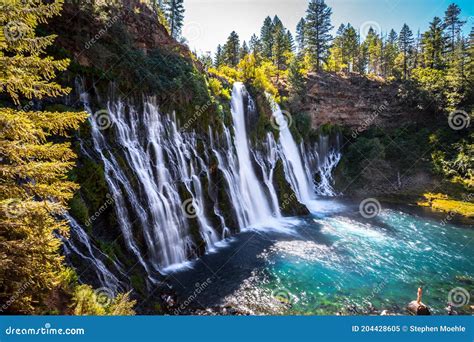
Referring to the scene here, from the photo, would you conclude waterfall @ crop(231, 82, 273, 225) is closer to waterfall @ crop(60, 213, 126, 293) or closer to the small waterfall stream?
the small waterfall stream

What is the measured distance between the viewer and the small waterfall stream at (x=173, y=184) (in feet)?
42.5

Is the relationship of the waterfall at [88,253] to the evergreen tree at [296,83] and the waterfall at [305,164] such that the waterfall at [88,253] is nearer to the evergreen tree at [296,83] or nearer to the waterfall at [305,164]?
the waterfall at [305,164]

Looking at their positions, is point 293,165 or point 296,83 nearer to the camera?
point 293,165

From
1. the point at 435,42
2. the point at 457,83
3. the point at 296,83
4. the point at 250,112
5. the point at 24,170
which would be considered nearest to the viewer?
the point at 24,170

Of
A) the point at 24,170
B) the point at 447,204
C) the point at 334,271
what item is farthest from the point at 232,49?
the point at 24,170

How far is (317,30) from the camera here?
49781 mm

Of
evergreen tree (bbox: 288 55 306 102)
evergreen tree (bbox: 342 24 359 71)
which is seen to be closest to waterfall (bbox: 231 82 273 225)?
evergreen tree (bbox: 288 55 306 102)

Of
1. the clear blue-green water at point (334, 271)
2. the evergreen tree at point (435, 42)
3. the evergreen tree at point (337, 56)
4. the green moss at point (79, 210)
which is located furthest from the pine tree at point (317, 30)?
the green moss at point (79, 210)

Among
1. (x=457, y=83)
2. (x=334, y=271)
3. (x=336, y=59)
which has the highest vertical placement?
(x=336, y=59)

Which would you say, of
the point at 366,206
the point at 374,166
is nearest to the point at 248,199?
the point at 366,206

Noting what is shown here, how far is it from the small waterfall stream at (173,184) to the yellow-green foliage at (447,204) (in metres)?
18.8

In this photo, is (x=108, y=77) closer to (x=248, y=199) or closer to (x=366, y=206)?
(x=248, y=199)

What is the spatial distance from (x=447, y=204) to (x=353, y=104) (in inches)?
780

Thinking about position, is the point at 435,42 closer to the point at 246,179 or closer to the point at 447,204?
the point at 447,204
